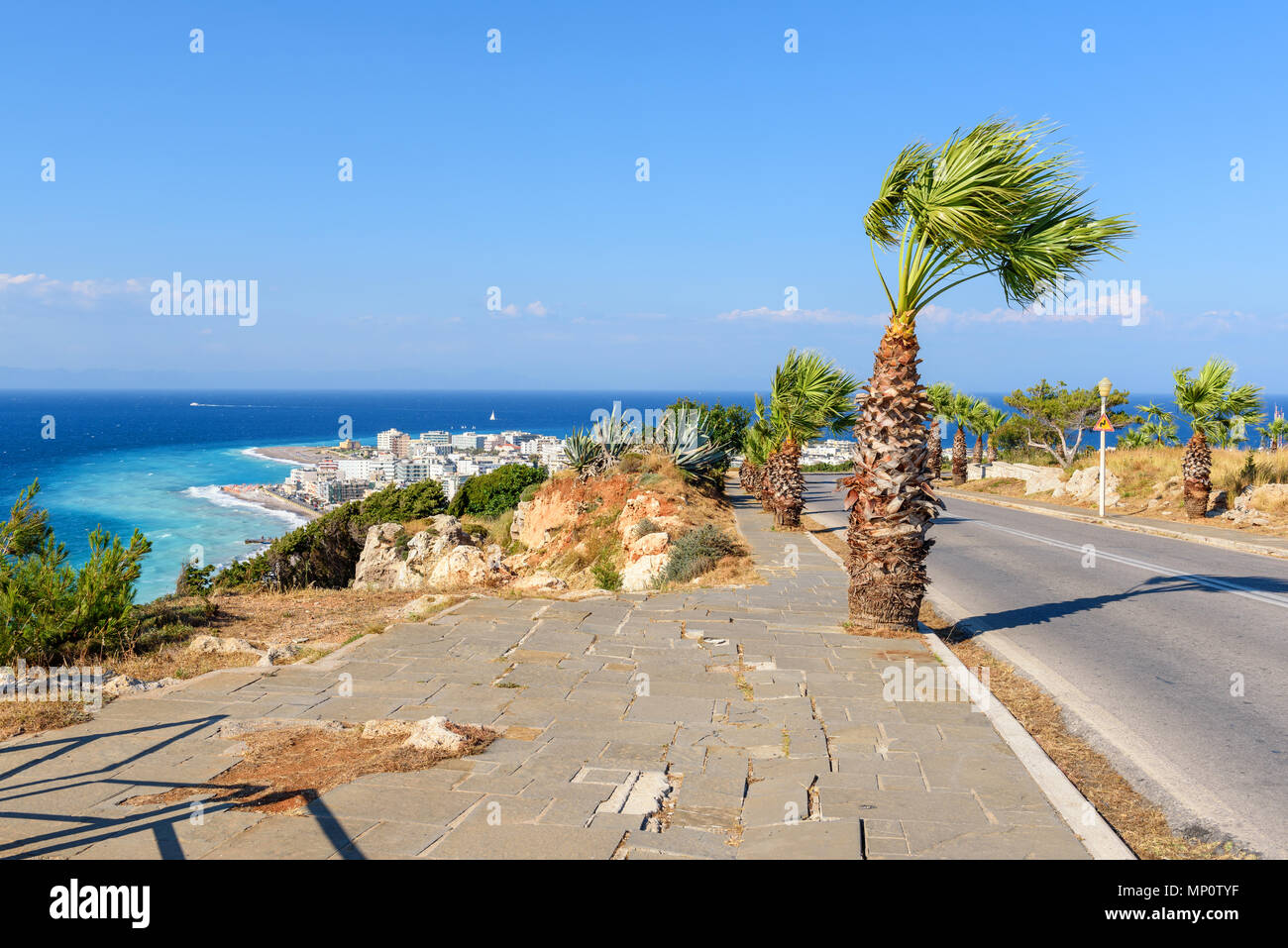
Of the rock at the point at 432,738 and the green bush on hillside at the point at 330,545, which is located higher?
the rock at the point at 432,738

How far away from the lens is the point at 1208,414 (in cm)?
2061

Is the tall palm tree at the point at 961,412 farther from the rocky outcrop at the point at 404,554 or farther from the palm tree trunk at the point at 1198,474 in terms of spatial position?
the rocky outcrop at the point at 404,554

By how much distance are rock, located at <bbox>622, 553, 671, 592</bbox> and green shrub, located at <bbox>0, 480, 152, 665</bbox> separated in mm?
6833

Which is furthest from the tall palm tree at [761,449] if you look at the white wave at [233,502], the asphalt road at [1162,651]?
the white wave at [233,502]

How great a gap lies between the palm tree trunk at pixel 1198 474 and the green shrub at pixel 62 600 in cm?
2227

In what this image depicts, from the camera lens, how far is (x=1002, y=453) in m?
48.7

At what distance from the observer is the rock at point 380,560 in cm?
1558

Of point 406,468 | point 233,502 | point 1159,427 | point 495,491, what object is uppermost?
point 1159,427

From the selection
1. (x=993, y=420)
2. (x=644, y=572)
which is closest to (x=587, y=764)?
(x=644, y=572)

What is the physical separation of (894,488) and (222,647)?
6959 millimetres

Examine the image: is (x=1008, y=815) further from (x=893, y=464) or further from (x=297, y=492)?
(x=297, y=492)

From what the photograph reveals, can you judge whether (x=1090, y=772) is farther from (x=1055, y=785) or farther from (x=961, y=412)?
(x=961, y=412)
